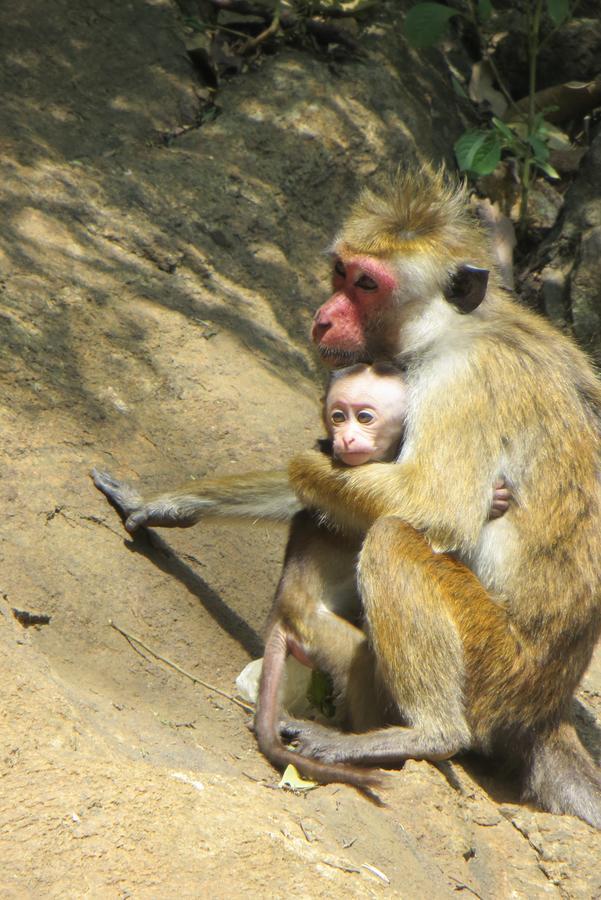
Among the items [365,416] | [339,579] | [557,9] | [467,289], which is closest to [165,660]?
[339,579]

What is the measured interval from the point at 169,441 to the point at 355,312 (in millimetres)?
1495

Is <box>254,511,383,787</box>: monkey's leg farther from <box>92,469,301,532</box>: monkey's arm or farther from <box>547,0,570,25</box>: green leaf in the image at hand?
<box>547,0,570,25</box>: green leaf

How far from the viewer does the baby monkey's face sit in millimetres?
5473

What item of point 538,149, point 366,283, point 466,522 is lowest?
point 466,522

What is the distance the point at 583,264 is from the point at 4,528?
17.1 feet

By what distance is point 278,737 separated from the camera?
5270 millimetres

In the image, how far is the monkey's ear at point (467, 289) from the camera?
→ 5.81 m

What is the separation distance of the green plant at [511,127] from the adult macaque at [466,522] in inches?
135

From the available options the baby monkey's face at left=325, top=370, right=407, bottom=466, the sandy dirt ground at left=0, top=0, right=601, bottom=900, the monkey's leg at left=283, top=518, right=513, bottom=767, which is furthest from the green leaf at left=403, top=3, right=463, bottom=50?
the monkey's leg at left=283, top=518, right=513, bottom=767

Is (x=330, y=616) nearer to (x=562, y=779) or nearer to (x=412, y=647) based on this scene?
(x=412, y=647)

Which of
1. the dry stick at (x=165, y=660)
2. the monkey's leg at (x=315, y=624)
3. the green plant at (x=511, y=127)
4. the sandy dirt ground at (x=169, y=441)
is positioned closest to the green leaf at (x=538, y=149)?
the green plant at (x=511, y=127)

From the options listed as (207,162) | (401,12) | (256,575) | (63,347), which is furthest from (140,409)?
(401,12)

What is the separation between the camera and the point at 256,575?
21.0ft

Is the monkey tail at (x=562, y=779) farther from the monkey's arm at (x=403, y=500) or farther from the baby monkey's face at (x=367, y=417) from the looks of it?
the baby monkey's face at (x=367, y=417)
